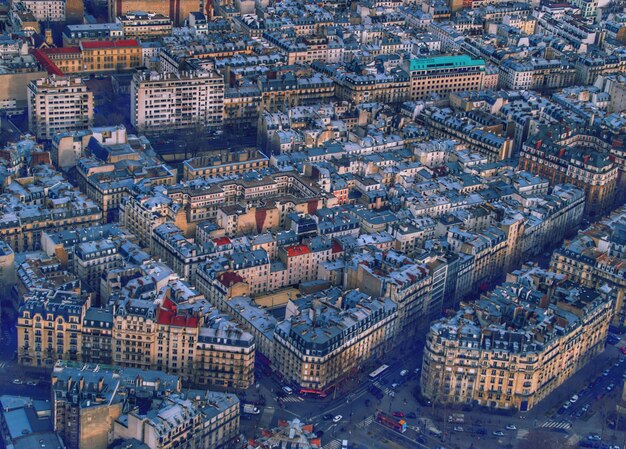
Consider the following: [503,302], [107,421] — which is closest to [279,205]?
[503,302]

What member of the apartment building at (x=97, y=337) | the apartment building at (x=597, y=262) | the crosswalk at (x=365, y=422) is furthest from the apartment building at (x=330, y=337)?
the apartment building at (x=597, y=262)

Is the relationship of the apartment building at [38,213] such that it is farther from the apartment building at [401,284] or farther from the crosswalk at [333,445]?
the crosswalk at [333,445]

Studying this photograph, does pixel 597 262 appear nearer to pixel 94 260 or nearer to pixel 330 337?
pixel 330 337

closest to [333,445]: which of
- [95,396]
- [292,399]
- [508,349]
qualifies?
[292,399]

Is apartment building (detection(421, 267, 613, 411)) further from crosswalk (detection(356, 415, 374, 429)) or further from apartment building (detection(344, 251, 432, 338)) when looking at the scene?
apartment building (detection(344, 251, 432, 338))

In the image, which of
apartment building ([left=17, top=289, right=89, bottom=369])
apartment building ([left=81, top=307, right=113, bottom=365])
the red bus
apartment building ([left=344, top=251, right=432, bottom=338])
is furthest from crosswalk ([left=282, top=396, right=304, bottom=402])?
apartment building ([left=17, top=289, right=89, bottom=369])

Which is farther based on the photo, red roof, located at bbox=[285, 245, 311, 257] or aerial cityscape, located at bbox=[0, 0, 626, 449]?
red roof, located at bbox=[285, 245, 311, 257]

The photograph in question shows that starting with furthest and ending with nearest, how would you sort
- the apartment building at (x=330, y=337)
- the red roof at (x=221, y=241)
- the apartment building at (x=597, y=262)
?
the red roof at (x=221, y=241) → the apartment building at (x=597, y=262) → the apartment building at (x=330, y=337)

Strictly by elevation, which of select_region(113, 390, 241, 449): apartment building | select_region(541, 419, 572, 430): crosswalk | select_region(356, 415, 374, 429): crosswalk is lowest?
Answer: select_region(356, 415, 374, 429): crosswalk
